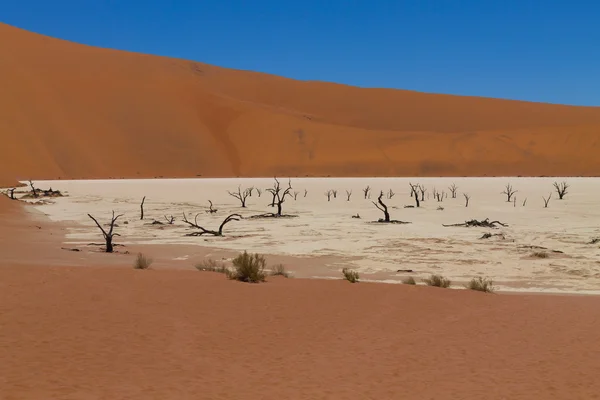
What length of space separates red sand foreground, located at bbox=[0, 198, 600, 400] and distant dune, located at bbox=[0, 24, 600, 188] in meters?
57.9

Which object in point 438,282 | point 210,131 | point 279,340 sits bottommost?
point 279,340

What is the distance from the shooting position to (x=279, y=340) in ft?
22.5

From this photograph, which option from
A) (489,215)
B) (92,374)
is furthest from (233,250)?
(489,215)

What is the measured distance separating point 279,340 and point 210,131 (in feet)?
280

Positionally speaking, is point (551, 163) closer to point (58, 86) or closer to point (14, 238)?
point (58, 86)

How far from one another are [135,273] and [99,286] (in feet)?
4.29

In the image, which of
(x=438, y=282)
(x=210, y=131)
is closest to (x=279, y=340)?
(x=438, y=282)

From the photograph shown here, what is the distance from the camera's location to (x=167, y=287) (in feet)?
30.3

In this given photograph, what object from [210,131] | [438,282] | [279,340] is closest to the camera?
[279,340]

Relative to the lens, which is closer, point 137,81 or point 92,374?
point 92,374

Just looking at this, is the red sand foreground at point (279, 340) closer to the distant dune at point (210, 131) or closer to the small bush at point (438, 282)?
the small bush at point (438, 282)

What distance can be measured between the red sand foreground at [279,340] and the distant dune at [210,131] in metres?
57.9

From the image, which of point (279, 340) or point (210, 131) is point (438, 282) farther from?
point (210, 131)

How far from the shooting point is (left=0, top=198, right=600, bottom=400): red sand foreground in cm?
530
